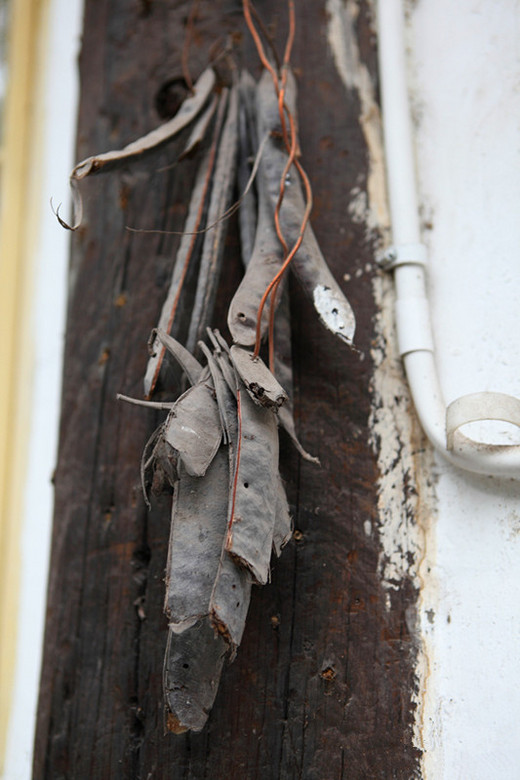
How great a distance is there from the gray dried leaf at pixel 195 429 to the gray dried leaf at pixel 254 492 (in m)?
0.05

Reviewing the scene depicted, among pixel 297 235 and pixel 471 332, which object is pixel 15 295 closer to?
pixel 297 235

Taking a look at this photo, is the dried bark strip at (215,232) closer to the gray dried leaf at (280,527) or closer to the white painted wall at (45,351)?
the gray dried leaf at (280,527)

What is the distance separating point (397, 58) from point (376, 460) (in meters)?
0.86

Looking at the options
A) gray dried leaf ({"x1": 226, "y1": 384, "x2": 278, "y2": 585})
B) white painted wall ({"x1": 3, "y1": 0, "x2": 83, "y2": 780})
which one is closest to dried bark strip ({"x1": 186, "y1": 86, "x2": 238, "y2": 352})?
gray dried leaf ({"x1": 226, "y1": 384, "x2": 278, "y2": 585})

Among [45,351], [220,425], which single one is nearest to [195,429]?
[220,425]

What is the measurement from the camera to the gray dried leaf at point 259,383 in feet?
3.25

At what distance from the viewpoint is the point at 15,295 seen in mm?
1756

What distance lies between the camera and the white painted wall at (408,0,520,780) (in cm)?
107

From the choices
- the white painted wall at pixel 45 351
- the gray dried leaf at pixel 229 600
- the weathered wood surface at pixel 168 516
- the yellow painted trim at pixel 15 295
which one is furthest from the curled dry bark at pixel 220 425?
the yellow painted trim at pixel 15 295

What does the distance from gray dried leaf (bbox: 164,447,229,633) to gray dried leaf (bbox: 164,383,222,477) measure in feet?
0.12

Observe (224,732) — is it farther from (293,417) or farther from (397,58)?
(397,58)

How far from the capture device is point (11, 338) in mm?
1726

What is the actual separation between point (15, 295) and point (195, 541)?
3.49 ft

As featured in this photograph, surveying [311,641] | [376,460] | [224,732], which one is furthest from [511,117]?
[224,732]
